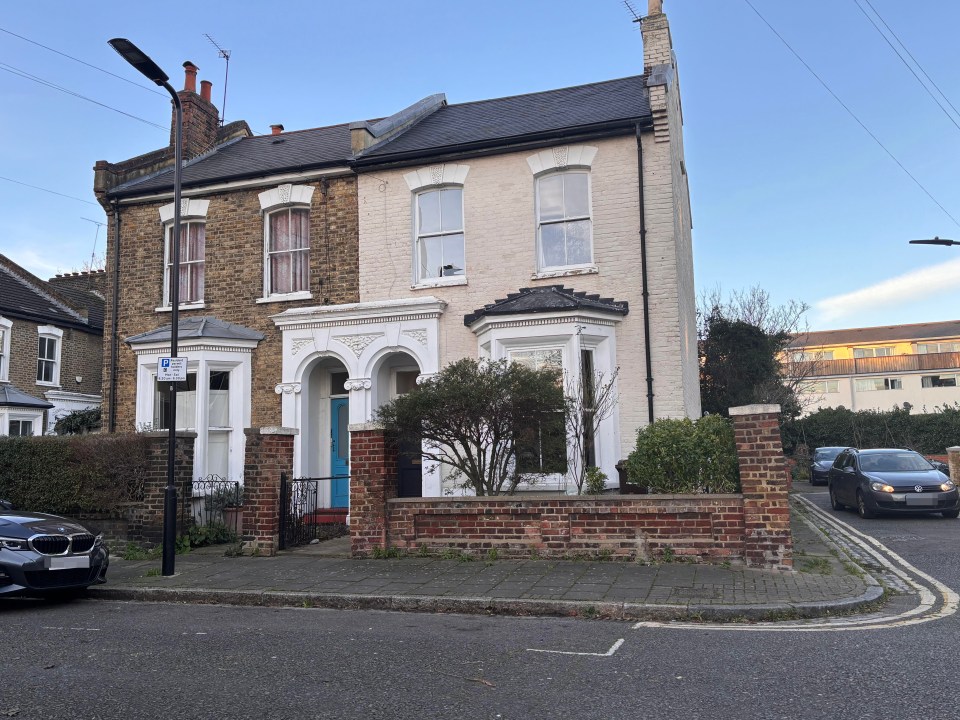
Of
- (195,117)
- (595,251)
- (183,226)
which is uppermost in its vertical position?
(195,117)

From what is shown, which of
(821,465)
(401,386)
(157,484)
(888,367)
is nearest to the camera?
(157,484)

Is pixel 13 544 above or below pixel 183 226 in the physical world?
below

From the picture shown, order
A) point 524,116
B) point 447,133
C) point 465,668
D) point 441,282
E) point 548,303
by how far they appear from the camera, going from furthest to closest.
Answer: point 447,133 → point 524,116 → point 441,282 → point 548,303 → point 465,668

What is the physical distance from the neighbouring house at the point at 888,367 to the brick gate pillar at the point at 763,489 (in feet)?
150

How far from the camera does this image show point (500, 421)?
32.5 feet

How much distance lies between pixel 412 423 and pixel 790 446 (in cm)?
2940

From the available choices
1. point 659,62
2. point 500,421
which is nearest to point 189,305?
point 500,421

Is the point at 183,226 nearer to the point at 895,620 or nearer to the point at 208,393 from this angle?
the point at 208,393

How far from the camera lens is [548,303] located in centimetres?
1266

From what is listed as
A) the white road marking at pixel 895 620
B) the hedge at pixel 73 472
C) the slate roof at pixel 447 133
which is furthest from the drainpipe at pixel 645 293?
the hedge at pixel 73 472

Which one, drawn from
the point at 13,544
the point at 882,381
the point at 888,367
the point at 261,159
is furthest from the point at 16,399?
the point at 888,367

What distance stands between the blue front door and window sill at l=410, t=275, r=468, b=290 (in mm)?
2807

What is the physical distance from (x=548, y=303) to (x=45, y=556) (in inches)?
312

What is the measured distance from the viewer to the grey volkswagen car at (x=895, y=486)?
47.9 feet
